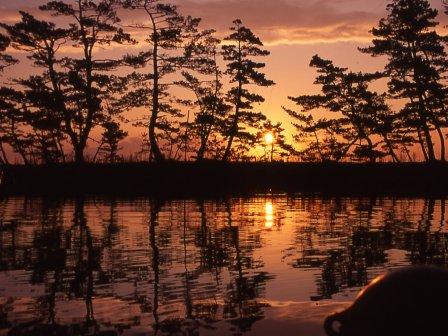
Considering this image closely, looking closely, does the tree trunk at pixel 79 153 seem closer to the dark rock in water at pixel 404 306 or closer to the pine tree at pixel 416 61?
the pine tree at pixel 416 61

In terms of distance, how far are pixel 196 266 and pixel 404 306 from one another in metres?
8.07

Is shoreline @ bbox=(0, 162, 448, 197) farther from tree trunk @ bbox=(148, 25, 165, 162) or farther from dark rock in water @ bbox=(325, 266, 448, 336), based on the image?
dark rock in water @ bbox=(325, 266, 448, 336)

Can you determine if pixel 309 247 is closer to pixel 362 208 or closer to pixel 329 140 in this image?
pixel 362 208

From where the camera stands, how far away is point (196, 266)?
39.1 ft

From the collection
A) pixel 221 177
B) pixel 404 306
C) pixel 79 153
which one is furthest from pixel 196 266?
pixel 79 153

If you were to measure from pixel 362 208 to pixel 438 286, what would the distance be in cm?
2120

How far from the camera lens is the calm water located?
800cm

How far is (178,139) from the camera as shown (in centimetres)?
4916

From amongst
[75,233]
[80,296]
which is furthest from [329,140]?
[80,296]

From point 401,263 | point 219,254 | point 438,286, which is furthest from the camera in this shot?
point 219,254

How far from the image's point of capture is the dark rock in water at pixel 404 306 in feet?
13.1

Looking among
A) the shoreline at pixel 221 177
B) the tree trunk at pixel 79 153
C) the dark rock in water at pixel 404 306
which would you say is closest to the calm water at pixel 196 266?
the dark rock in water at pixel 404 306

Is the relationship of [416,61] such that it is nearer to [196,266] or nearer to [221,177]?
[221,177]

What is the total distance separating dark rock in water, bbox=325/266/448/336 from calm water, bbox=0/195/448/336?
11.1 ft
